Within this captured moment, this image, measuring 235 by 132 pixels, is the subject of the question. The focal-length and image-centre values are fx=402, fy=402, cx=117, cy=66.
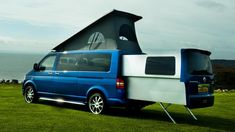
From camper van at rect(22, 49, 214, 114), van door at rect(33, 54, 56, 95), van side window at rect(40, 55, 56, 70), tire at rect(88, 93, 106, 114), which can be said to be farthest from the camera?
van side window at rect(40, 55, 56, 70)

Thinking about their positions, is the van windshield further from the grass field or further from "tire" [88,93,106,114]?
"tire" [88,93,106,114]

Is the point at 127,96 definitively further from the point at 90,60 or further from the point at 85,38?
the point at 85,38

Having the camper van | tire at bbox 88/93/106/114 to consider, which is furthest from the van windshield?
tire at bbox 88/93/106/114

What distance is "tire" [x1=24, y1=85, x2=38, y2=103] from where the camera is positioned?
50.1ft

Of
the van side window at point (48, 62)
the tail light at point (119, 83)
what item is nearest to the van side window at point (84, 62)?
the van side window at point (48, 62)

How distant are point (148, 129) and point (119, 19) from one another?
5.48 meters

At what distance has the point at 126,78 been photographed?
12500mm

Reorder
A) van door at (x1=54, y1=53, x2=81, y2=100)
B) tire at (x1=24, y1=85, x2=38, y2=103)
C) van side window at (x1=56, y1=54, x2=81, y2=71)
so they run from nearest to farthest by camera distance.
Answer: van door at (x1=54, y1=53, x2=81, y2=100) < van side window at (x1=56, y1=54, x2=81, y2=71) < tire at (x1=24, y1=85, x2=38, y2=103)

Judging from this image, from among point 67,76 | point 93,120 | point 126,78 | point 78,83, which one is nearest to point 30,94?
point 67,76

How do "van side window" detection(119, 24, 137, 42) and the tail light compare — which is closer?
the tail light

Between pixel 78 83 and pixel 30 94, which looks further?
pixel 30 94

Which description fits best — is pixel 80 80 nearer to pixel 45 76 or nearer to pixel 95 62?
pixel 95 62

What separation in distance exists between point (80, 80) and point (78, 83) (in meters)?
0.13

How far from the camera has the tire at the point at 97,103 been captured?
12750mm
